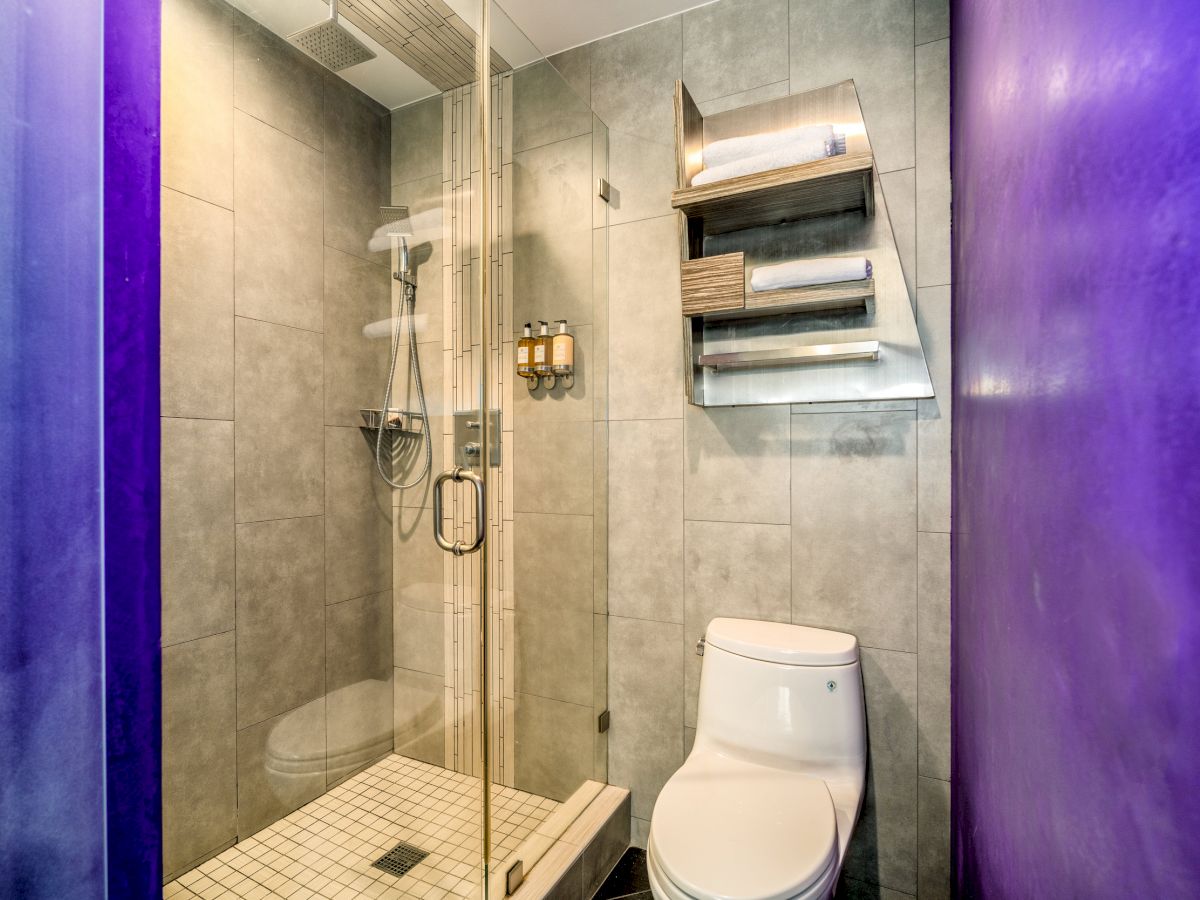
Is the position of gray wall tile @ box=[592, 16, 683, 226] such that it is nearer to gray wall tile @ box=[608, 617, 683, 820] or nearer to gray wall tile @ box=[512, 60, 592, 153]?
gray wall tile @ box=[512, 60, 592, 153]

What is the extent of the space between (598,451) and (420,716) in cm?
99

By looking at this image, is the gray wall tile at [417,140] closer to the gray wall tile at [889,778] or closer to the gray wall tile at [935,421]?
the gray wall tile at [935,421]

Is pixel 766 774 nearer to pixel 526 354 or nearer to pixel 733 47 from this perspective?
pixel 526 354

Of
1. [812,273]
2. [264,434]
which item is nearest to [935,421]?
[812,273]

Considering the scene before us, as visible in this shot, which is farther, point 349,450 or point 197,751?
point 349,450

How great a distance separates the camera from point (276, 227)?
3.45 ft

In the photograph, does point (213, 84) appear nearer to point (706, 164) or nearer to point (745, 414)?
point (706, 164)

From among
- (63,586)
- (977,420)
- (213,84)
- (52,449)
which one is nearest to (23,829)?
(63,586)

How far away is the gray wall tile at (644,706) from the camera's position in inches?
74.9

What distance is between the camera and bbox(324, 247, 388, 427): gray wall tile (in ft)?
3.68

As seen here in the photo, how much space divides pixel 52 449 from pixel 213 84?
71 cm

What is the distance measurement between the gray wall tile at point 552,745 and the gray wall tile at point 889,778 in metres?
0.82

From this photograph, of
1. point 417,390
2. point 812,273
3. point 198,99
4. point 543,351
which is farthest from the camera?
point 543,351

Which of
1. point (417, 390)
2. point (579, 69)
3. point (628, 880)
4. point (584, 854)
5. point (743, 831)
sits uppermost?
point (579, 69)
